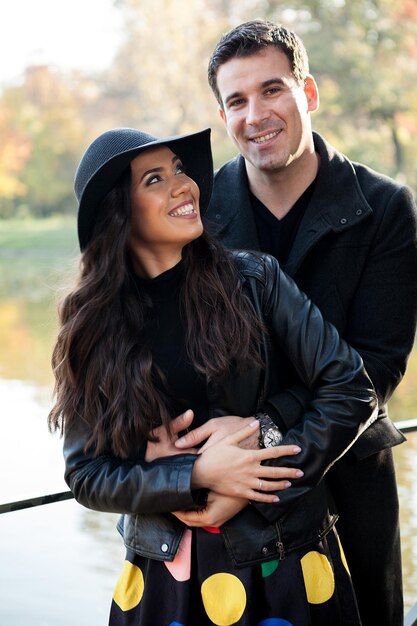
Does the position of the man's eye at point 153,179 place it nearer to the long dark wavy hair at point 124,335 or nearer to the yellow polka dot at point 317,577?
the long dark wavy hair at point 124,335

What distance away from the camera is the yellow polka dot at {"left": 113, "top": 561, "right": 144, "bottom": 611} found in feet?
6.21

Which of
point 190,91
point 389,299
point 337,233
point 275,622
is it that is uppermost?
point 190,91

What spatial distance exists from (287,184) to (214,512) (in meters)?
0.84

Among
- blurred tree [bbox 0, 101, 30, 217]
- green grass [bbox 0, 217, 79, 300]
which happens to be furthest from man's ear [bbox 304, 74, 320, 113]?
blurred tree [bbox 0, 101, 30, 217]

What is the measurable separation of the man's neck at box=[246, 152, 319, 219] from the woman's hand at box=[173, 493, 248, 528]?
0.76m

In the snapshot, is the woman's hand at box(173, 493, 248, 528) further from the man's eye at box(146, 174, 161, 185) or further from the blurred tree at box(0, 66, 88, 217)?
the blurred tree at box(0, 66, 88, 217)

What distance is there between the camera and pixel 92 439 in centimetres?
184

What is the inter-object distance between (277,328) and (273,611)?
1.72 feet

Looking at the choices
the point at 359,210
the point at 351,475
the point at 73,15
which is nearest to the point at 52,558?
the point at 351,475

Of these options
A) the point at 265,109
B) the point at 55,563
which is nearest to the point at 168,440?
the point at 265,109

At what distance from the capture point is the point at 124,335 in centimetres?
190

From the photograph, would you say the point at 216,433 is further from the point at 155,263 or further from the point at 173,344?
the point at 155,263

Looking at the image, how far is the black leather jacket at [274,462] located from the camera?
5.88 feet

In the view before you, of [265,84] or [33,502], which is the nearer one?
[33,502]
